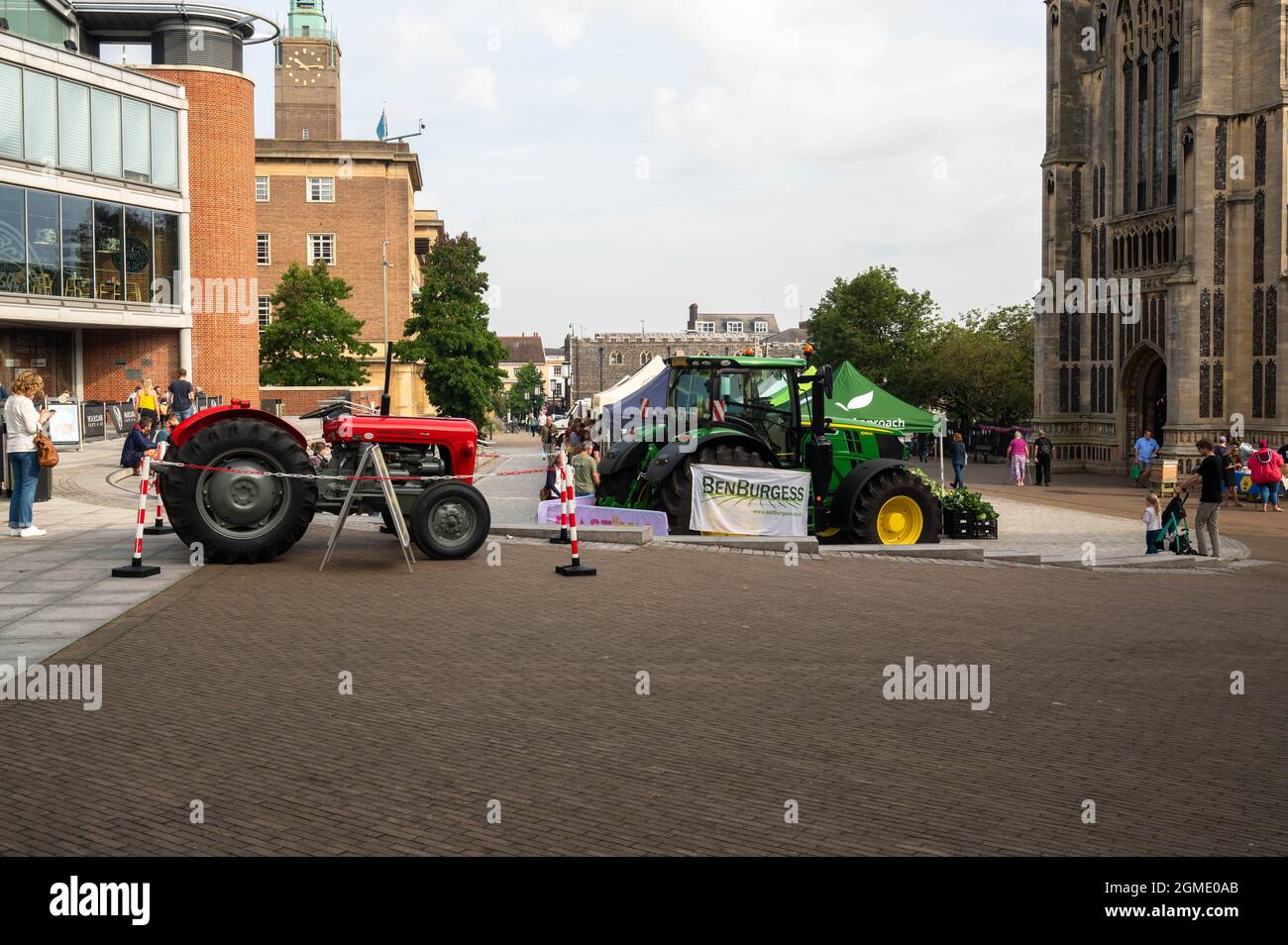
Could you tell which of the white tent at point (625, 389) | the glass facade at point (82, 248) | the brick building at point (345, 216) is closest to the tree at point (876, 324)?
the brick building at point (345, 216)

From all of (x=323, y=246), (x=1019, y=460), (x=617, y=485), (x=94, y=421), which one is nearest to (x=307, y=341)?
(x=323, y=246)

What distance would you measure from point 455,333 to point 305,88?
169 ft

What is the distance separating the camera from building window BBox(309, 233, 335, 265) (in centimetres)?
7531

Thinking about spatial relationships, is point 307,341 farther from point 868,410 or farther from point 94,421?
point 868,410

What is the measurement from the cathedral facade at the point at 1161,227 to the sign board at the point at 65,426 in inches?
1242

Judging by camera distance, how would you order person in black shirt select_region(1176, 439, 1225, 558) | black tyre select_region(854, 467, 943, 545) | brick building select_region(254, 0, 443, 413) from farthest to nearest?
brick building select_region(254, 0, 443, 413) < black tyre select_region(854, 467, 943, 545) < person in black shirt select_region(1176, 439, 1225, 558)

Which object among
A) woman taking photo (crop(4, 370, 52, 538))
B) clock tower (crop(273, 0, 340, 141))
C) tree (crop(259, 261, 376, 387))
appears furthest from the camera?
clock tower (crop(273, 0, 340, 141))

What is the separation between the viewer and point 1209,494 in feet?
59.2

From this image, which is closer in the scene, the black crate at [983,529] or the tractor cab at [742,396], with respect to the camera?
the tractor cab at [742,396]

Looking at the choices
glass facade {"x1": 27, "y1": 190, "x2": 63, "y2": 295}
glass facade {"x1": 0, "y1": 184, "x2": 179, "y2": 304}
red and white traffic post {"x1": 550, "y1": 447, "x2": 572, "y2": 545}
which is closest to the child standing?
red and white traffic post {"x1": 550, "y1": 447, "x2": 572, "y2": 545}

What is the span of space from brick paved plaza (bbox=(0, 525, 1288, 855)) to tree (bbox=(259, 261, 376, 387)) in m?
47.4

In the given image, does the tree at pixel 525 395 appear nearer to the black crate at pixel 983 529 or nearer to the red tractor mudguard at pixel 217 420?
the black crate at pixel 983 529

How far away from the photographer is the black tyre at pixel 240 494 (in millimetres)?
14031

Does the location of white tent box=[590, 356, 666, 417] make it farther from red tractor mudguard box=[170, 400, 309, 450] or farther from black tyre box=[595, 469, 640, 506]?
red tractor mudguard box=[170, 400, 309, 450]
